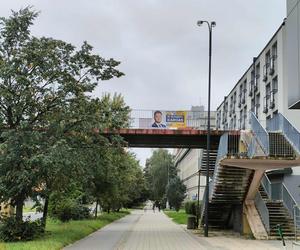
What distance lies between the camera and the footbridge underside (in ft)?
105

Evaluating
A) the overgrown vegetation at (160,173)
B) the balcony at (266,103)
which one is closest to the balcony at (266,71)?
the balcony at (266,103)

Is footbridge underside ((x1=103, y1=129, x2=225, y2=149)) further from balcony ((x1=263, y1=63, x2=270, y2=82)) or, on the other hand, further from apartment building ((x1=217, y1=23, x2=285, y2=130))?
balcony ((x1=263, y1=63, x2=270, y2=82))

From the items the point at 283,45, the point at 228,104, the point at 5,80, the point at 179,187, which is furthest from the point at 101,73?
the point at 179,187

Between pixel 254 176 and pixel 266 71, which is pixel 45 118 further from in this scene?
pixel 266 71

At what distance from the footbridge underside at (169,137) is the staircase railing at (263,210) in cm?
484

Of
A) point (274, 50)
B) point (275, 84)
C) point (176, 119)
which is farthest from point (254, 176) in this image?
point (274, 50)

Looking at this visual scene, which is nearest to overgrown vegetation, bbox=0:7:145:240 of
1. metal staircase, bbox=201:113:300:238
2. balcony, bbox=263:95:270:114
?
metal staircase, bbox=201:113:300:238

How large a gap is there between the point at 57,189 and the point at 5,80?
200 inches

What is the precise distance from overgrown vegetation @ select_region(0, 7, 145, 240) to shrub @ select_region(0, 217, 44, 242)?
0.06m

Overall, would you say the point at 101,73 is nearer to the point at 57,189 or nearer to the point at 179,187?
the point at 57,189

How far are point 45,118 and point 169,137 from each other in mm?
12698

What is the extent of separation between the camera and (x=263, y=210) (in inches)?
1094

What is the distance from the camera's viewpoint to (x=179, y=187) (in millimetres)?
80938

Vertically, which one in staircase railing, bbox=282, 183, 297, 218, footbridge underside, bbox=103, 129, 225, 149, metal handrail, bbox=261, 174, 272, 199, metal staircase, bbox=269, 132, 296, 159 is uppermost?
footbridge underside, bbox=103, 129, 225, 149
